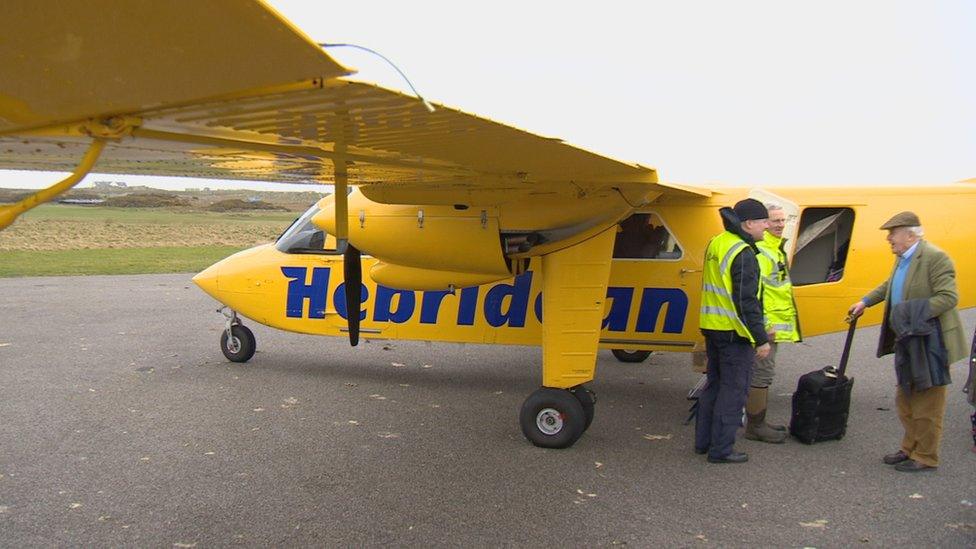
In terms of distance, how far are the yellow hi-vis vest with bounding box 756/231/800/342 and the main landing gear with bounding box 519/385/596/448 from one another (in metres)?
1.73

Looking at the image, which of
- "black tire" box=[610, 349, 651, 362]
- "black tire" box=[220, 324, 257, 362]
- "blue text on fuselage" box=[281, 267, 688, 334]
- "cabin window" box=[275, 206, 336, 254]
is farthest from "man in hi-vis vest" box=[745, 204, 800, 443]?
"black tire" box=[220, 324, 257, 362]

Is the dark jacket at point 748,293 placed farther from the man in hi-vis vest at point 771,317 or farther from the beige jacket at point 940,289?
the beige jacket at point 940,289

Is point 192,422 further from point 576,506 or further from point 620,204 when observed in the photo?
point 620,204

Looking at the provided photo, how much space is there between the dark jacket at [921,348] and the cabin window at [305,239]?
221 inches

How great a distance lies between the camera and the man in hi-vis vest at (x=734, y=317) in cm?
508

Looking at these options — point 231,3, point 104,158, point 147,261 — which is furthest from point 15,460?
point 147,261

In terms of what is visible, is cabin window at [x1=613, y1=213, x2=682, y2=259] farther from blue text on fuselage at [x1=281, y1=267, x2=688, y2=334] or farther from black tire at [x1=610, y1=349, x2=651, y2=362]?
black tire at [x1=610, y1=349, x2=651, y2=362]

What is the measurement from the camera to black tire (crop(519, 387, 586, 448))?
5523 mm

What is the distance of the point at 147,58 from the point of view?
196 cm

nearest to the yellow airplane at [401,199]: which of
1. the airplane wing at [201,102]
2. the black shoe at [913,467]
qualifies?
the airplane wing at [201,102]

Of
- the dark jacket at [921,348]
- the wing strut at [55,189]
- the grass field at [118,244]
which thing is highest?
the wing strut at [55,189]

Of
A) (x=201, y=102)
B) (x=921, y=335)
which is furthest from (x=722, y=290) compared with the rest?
(x=201, y=102)

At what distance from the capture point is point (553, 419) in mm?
5582

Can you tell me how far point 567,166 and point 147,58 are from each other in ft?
9.08
